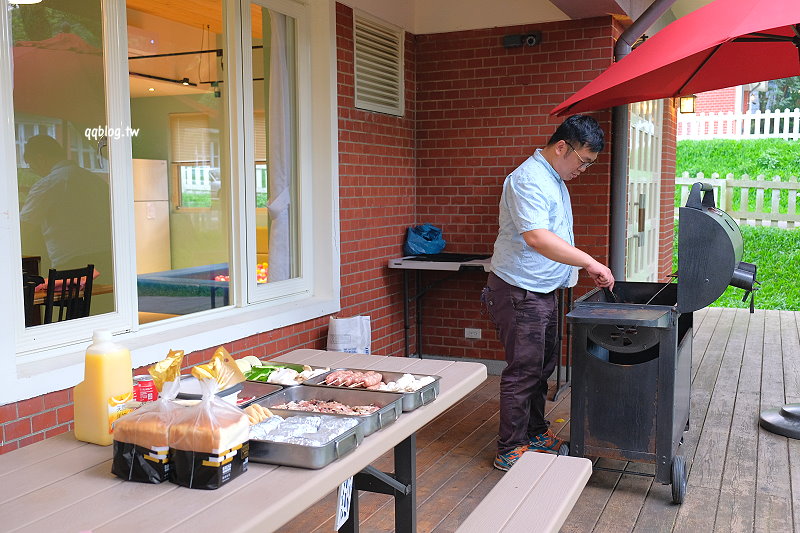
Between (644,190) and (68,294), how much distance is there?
5251 mm

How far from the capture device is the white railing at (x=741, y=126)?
45.5 feet

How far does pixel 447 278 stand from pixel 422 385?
371 centimetres

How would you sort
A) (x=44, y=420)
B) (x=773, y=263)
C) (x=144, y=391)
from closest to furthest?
(x=144, y=391)
(x=44, y=420)
(x=773, y=263)

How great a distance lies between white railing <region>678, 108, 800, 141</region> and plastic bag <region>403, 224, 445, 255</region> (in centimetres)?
952

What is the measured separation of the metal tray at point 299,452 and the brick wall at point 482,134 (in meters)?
4.04

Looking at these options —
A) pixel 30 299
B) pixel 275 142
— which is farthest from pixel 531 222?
pixel 30 299

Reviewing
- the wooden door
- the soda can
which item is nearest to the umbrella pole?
the wooden door

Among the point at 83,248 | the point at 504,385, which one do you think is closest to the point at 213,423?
the point at 83,248

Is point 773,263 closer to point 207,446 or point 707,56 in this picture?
point 707,56

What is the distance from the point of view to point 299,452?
1.76 m

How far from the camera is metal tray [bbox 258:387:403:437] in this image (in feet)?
6.68

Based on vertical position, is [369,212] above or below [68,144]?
A: below

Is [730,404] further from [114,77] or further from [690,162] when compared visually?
[690,162]

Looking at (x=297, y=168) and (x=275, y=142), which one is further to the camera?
(x=297, y=168)
